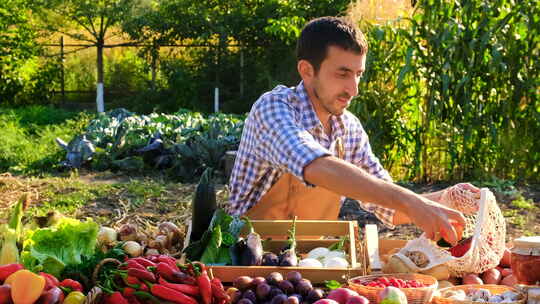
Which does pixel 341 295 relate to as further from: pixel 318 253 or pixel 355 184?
pixel 318 253

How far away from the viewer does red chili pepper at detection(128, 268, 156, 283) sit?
8.29 feet

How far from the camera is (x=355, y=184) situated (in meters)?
2.75

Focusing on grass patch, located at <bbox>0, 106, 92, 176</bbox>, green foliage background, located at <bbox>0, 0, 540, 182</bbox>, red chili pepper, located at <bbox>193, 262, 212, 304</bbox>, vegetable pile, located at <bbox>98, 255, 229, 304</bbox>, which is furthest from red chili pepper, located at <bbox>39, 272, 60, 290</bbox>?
grass patch, located at <bbox>0, 106, 92, 176</bbox>

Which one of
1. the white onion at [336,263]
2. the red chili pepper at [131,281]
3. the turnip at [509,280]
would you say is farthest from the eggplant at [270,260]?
the turnip at [509,280]

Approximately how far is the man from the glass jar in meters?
0.22

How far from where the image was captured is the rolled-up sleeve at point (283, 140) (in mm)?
2928

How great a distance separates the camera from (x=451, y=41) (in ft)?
26.7

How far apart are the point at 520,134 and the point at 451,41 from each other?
1.36 metres

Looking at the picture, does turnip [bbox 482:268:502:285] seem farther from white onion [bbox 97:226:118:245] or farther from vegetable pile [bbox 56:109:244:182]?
vegetable pile [bbox 56:109:244:182]

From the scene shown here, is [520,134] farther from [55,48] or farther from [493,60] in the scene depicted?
[55,48]

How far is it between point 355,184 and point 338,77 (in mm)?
794

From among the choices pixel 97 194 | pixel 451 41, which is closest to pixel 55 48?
pixel 97 194

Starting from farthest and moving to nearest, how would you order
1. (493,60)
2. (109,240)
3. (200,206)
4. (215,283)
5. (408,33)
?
(408,33)
(493,60)
(109,240)
(200,206)
(215,283)

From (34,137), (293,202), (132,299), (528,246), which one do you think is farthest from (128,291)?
(34,137)
